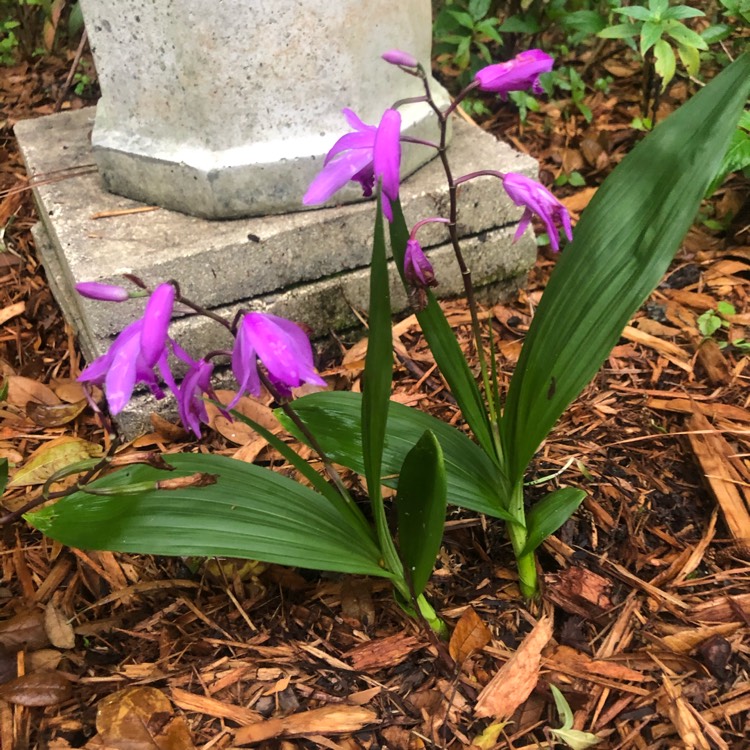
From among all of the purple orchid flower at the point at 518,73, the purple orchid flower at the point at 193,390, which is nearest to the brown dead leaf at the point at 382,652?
the purple orchid flower at the point at 193,390

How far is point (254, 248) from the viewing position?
4.69ft

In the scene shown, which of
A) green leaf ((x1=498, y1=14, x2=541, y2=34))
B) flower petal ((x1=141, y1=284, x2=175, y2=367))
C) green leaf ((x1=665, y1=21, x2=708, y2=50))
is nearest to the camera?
flower petal ((x1=141, y1=284, x2=175, y2=367))

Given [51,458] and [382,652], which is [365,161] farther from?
[51,458]

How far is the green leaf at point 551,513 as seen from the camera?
1.02 metres

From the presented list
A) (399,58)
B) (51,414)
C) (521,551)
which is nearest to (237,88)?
(399,58)

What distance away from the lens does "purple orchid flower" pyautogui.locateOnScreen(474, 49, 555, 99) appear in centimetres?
84

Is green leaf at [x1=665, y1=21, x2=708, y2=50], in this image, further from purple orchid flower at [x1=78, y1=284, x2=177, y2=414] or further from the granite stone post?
purple orchid flower at [x1=78, y1=284, x2=177, y2=414]

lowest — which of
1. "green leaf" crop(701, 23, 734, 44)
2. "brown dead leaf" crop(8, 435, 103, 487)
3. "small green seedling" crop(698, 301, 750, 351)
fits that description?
"small green seedling" crop(698, 301, 750, 351)

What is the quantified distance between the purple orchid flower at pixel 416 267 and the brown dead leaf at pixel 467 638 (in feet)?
1.65

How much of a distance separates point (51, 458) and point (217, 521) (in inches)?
23.3

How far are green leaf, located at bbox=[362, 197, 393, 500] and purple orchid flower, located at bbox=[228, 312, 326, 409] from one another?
70 mm

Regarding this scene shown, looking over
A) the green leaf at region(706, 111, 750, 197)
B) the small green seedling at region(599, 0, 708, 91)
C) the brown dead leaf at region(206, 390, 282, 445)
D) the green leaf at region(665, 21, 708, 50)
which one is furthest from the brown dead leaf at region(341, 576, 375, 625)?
the green leaf at region(665, 21, 708, 50)

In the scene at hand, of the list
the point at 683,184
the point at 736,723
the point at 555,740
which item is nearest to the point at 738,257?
the point at 683,184

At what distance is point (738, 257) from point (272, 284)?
44.1 inches
